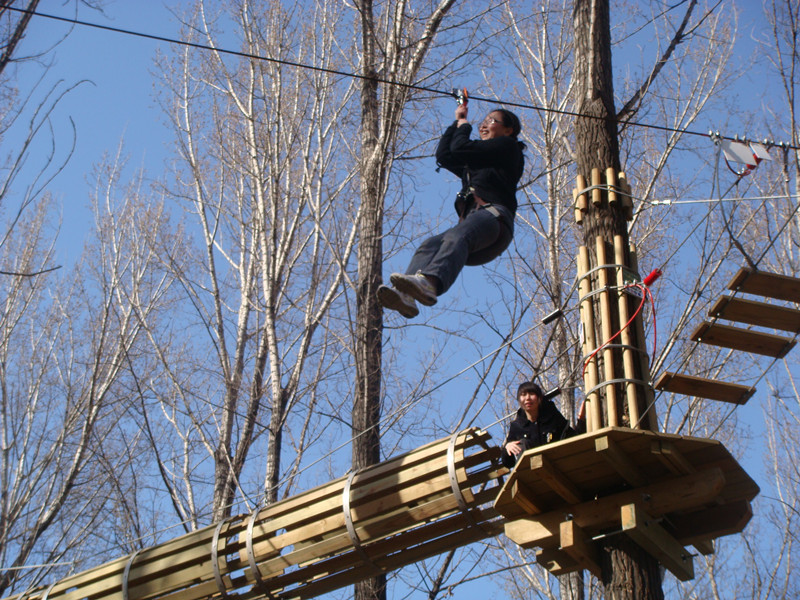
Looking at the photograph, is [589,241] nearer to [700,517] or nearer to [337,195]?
[700,517]

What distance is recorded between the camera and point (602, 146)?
240 inches

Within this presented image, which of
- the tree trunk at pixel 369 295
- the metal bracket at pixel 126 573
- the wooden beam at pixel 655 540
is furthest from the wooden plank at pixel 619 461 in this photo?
the metal bracket at pixel 126 573

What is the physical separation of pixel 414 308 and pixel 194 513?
16.5 ft

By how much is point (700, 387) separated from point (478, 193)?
1.84 metres

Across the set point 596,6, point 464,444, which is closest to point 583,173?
point 596,6

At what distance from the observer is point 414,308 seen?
529 centimetres

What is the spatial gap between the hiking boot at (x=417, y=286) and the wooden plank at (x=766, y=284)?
1758 mm

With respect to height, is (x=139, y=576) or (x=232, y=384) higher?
(x=232, y=384)

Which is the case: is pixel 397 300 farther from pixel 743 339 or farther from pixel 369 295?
pixel 369 295

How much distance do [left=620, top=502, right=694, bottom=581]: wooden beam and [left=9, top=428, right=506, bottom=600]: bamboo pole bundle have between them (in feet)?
2.66

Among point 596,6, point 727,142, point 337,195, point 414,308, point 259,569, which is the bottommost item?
point 259,569

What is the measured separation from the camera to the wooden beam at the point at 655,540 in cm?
452

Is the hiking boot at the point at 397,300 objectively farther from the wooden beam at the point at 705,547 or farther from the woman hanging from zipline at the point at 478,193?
the wooden beam at the point at 705,547

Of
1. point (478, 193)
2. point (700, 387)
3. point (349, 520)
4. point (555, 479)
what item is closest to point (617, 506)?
point (555, 479)
